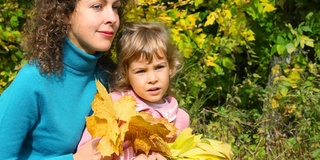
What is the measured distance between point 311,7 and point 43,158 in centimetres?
317

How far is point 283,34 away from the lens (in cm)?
496

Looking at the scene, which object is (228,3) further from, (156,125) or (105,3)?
(156,125)

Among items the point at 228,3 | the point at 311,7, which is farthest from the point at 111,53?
the point at 311,7

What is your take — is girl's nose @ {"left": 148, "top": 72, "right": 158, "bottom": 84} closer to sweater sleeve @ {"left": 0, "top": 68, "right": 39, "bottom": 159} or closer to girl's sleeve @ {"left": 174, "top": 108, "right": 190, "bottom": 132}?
girl's sleeve @ {"left": 174, "top": 108, "right": 190, "bottom": 132}

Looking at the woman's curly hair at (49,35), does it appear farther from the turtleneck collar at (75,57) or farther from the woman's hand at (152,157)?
the woman's hand at (152,157)

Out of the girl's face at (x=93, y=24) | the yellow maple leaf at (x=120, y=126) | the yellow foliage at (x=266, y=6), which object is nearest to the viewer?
the yellow maple leaf at (x=120, y=126)

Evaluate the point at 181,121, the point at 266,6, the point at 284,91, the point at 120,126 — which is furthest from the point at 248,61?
the point at 120,126

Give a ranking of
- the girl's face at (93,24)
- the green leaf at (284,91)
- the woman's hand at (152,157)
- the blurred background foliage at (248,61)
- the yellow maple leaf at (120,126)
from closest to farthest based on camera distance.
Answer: the yellow maple leaf at (120,126)
the woman's hand at (152,157)
the girl's face at (93,24)
the blurred background foliage at (248,61)
the green leaf at (284,91)

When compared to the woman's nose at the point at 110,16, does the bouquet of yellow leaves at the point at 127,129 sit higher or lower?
lower

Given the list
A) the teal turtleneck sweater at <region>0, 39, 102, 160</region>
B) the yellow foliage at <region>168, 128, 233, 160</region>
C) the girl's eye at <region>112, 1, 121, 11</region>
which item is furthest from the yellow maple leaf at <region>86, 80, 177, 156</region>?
the girl's eye at <region>112, 1, 121, 11</region>

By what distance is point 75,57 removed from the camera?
2994 millimetres

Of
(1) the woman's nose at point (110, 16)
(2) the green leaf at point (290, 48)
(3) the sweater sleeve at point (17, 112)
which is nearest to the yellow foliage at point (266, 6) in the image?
(2) the green leaf at point (290, 48)

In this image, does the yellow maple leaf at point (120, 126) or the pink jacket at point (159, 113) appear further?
the pink jacket at point (159, 113)

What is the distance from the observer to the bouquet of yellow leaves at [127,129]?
2658mm
